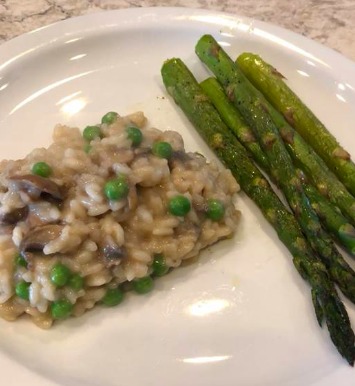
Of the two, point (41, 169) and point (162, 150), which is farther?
point (162, 150)

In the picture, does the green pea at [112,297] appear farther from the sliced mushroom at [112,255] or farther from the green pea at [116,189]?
the green pea at [116,189]

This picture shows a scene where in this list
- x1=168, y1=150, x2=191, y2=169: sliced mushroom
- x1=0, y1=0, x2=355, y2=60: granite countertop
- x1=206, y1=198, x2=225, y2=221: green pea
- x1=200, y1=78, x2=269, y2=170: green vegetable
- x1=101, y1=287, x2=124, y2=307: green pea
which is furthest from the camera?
x1=0, y1=0, x2=355, y2=60: granite countertop

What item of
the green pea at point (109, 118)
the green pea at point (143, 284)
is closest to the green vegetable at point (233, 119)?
the green pea at point (109, 118)

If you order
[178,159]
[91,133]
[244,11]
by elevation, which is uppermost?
[244,11]

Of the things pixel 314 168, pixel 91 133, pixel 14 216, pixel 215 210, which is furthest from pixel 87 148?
pixel 314 168

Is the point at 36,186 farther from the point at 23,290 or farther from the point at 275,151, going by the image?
the point at 275,151

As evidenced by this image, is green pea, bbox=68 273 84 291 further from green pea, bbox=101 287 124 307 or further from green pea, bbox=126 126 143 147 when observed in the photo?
green pea, bbox=126 126 143 147

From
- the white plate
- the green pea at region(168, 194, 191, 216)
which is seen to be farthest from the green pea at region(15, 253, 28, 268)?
the green pea at region(168, 194, 191, 216)

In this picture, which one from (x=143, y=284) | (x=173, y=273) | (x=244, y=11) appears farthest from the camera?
(x=244, y=11)
